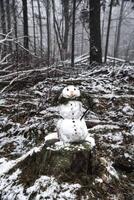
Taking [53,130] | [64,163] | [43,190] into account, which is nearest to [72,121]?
[64,163]

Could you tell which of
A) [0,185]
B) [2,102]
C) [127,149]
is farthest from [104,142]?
[2,102]

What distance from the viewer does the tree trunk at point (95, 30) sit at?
10578 mm

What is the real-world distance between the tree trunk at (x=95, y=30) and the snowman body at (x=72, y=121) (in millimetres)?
8098

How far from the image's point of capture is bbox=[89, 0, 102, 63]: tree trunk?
1058 centimetres

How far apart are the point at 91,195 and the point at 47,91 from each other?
3.72m

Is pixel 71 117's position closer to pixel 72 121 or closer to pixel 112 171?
pixel 72 121

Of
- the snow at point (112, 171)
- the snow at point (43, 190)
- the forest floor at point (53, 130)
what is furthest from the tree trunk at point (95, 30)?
the snow at point (43, 190)

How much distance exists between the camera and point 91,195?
2705 millimetres

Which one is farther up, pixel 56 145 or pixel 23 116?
pixel 56 145

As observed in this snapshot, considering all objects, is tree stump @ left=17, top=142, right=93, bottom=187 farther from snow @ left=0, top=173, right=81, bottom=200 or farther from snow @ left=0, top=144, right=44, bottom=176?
snow @ left=0, top=144, right=44, bottom=176

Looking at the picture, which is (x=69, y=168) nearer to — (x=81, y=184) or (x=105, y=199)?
(x=81, y=184)

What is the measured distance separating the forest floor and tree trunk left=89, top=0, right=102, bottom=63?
3.32 metres

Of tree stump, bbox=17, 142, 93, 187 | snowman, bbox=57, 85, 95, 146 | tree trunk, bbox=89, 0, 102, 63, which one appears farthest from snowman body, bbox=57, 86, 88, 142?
tree trunk, bbox=89, 0, 102, 63

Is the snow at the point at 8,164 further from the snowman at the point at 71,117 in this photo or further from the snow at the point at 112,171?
the snow at the point at 112,171
